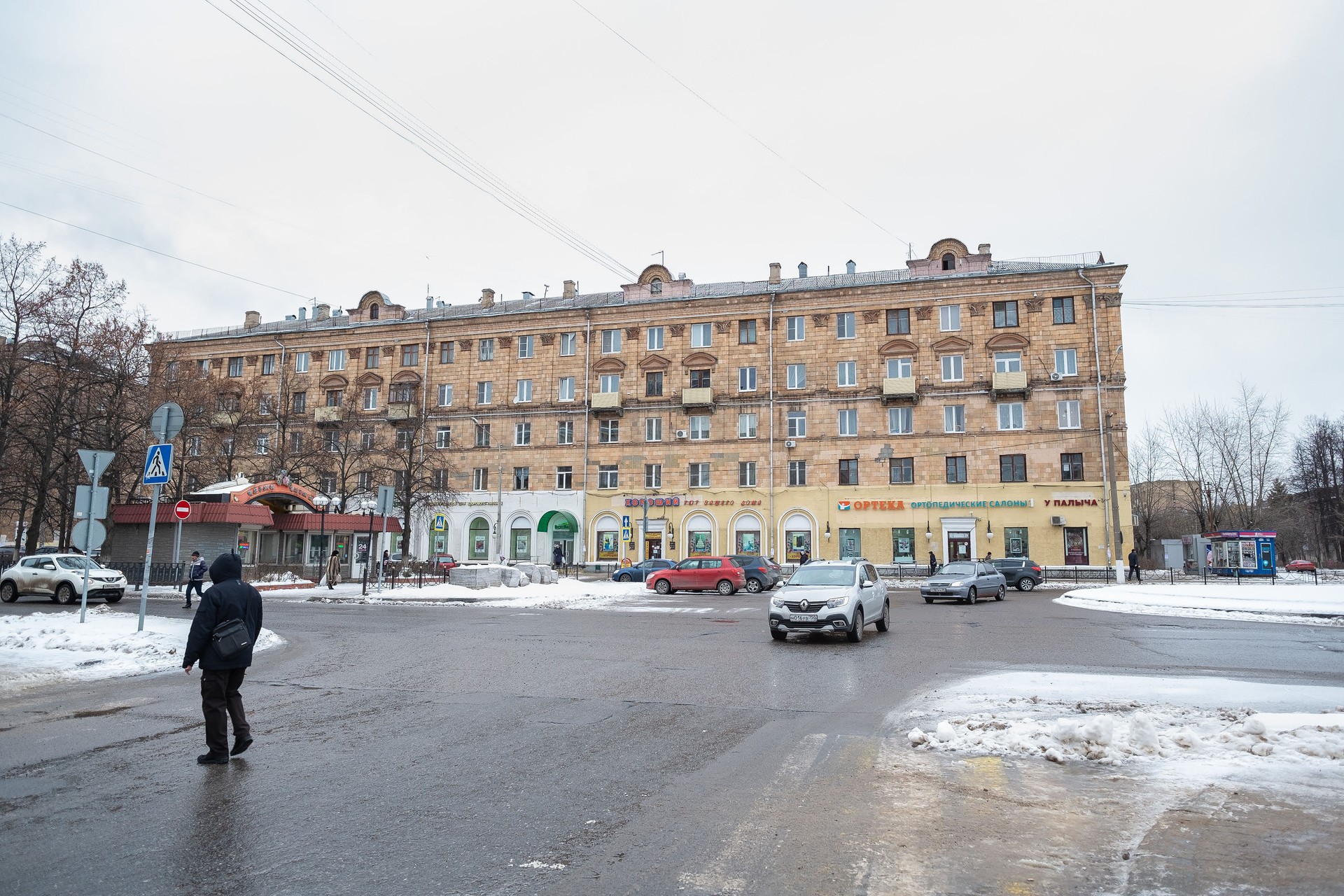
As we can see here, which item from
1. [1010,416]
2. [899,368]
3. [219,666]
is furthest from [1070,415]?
[219,666]

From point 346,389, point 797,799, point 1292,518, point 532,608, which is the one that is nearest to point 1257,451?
point 1292,518

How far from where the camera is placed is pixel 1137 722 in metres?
7.34

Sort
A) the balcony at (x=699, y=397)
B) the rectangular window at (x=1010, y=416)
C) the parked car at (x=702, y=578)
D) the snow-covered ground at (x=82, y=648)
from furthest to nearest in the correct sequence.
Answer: the balcony at (x=699, y=397), the rectangular window at (x=1010, y=416), the parked car at (x=702, y=578), the snow-covered ground at (x=82, y=648)

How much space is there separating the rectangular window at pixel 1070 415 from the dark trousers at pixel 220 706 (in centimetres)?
4901

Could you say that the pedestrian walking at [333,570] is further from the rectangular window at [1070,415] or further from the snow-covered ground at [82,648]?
the rectangular window at [1070,415]

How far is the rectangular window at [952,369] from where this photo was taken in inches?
2004

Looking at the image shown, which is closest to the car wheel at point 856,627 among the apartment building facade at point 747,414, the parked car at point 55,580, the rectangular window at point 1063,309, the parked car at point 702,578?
the parked car at point 702,578

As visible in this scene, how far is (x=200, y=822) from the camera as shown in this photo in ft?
17.3

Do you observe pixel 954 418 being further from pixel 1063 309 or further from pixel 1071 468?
pixel 1063 309

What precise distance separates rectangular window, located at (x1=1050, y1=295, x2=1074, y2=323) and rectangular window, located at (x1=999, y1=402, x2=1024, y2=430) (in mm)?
5469

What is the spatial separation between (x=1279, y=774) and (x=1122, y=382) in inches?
1852

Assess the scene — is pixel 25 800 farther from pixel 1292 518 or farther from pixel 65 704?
pixel 1292 518

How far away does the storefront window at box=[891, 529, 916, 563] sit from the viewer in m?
49.9

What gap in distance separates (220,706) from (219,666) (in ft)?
1.08
